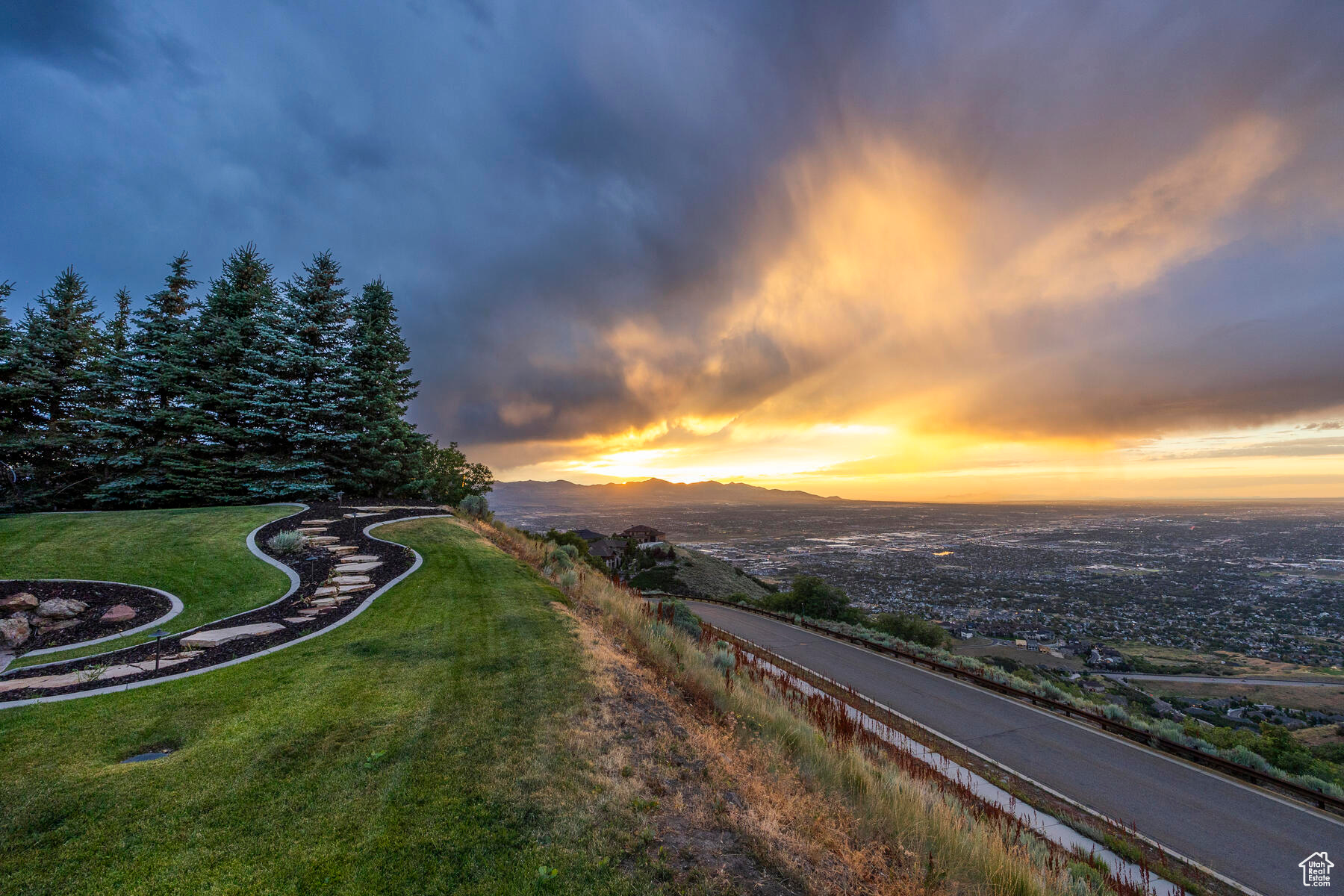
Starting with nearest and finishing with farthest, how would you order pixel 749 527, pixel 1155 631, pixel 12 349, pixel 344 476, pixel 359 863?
pixel 359 863, pixel 12 349, pixel 344 476, pixel 1155 631, pixel 749 527

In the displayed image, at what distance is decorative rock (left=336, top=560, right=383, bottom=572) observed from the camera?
11438 millimetres

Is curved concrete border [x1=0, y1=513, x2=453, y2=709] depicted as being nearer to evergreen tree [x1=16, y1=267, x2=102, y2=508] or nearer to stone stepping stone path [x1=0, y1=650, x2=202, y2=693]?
stone stepping stone path [x1=0, y1=650, x2=202, y2=693]

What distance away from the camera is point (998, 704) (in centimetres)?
1291

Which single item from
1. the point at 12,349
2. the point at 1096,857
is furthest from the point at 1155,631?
the point at 12,349

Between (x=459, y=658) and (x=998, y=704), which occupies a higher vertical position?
(x=459, y=658)

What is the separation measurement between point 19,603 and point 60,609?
600 mm

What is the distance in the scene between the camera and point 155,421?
19.4 m

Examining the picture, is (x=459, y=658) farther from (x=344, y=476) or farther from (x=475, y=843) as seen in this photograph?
(x=344, y=476)

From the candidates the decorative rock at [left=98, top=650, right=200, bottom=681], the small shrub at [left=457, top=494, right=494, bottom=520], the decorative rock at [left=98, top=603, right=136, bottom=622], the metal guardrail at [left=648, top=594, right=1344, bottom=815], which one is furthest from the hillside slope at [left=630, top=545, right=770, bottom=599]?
the decorative rock at [left=98, top=650, right=200, bottom=681]

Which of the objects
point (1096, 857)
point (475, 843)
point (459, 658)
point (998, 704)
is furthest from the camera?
point (998, 704)

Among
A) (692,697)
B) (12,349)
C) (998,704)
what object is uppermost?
(12,349)

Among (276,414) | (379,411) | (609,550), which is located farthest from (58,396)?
(609,550)

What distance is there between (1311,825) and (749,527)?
15800 centimetres

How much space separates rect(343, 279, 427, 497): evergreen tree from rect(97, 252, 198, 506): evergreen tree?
5.80 m
